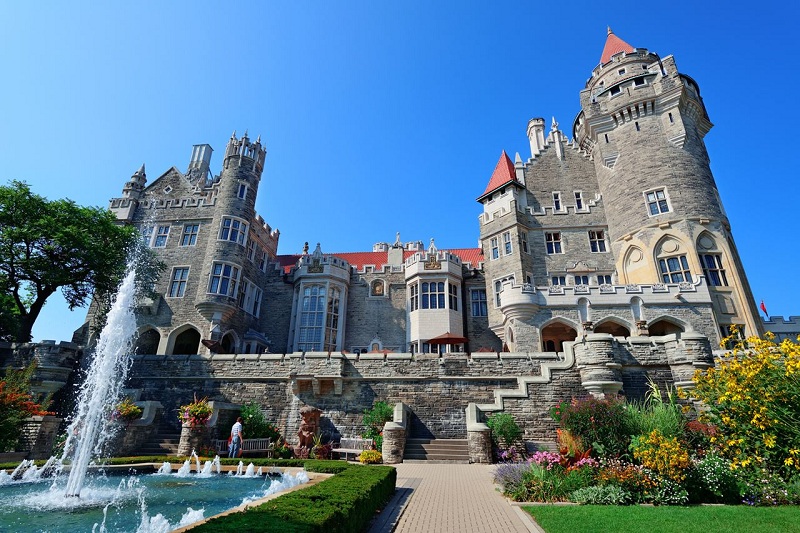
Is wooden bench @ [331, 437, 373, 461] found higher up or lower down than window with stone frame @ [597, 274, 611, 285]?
lower down

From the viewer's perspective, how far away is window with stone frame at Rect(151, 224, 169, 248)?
28.4m

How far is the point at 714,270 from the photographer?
23.4 m

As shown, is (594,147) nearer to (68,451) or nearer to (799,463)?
(799,463)

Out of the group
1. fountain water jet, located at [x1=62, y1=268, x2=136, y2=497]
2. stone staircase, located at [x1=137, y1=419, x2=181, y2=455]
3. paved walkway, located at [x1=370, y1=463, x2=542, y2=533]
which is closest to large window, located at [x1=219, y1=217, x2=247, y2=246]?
fountain water jet, located at [x1=62, y1=268, x2=136, y2=497]

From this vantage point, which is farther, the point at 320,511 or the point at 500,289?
the point at 500,289

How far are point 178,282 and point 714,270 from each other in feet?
111

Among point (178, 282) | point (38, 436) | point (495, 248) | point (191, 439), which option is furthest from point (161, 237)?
point (495, 248)

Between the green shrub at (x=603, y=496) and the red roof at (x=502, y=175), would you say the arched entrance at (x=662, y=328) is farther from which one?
the green shrub at (x=603, y=496)

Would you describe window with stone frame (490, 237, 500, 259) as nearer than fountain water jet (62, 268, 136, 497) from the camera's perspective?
No

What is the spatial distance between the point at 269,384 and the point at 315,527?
1649 cm

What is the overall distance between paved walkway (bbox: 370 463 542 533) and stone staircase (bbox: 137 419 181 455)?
10773 millimetres

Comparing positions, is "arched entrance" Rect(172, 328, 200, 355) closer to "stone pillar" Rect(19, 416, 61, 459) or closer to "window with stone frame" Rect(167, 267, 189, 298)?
"window with stone frame" Rect(167, 267, 189, 298)

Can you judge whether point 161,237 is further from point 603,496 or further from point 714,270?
point 714,270

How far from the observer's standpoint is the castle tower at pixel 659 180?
23328 mm
